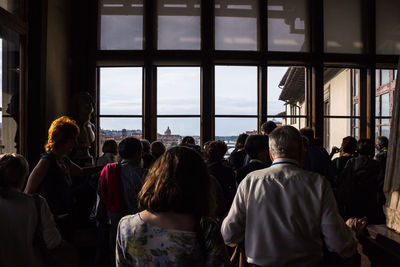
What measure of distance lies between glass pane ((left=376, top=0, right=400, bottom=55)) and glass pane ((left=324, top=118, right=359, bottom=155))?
1802mm

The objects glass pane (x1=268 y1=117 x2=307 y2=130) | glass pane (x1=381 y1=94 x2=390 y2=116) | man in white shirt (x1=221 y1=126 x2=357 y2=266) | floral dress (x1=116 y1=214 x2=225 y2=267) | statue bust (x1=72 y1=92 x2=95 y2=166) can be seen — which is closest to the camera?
floral dress (x1=116 y1=214 x2=225 y2=267)

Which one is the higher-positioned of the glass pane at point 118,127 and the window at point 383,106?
the window at point 383,106

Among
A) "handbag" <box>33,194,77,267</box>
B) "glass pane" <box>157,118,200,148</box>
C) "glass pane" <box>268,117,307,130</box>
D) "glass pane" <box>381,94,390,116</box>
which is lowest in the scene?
"handbag" <box>33,194,77,267</box>

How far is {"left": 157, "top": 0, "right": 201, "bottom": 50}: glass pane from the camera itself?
7.61 m

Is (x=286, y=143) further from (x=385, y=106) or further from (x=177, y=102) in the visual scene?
(x=385, y=106)

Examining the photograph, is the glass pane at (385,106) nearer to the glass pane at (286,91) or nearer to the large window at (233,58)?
the large window at (233,58)

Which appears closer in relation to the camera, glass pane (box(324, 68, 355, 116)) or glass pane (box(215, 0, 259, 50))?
glass pane (box(215, 0, 259, 50))

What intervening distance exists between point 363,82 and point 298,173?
7.26 m

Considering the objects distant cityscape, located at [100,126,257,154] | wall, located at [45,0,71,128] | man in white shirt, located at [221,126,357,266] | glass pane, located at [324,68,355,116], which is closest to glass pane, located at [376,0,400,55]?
glass pane, located at [324,68,355,116]

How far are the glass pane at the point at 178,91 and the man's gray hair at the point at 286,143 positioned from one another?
583 centimetres

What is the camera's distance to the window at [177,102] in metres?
7.68

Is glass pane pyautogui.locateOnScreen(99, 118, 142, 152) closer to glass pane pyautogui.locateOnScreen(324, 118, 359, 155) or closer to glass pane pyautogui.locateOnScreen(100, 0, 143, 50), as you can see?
glass pane pyautogui.locateOnScreen(100, 0, 143, 50)

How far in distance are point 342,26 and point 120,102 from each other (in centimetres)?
535

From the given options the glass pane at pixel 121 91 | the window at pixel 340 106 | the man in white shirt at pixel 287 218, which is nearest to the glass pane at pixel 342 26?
the window at pixel 340 106
